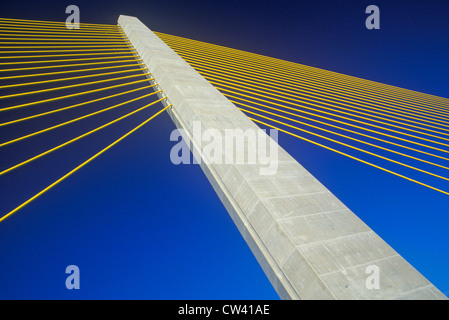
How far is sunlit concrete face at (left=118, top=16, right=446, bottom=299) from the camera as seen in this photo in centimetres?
258

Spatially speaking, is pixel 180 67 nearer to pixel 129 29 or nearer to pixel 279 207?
pixel 129 29

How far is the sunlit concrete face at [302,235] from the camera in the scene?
A: 258cm

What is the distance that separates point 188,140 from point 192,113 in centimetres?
47

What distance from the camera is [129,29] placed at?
888cm

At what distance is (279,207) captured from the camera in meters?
3.21

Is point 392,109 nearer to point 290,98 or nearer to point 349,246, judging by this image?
point 290,98

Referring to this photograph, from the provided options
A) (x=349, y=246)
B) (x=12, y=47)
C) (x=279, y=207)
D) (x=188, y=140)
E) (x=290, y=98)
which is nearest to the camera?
(x=349, y=246)

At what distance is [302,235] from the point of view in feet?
9.55

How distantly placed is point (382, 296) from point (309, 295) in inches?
24.8
